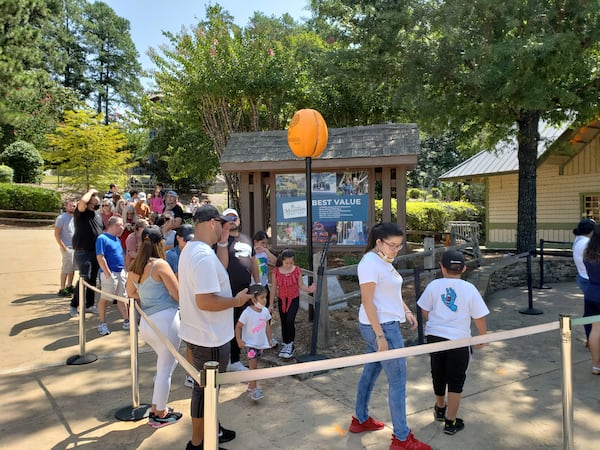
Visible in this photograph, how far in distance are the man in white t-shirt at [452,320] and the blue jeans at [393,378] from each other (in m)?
0.41

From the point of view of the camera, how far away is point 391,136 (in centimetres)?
942

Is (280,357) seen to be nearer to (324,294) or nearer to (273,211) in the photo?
(324,294)

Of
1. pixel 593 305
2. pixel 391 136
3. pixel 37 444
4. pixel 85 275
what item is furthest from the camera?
pixel 391 136

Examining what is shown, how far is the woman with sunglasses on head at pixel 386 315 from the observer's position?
3391 mm

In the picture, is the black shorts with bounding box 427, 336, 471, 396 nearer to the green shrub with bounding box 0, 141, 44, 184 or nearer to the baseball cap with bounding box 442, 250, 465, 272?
the baseball cap with bounding box 442, 250, 465, 272

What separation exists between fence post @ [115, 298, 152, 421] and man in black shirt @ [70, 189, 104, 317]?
10.8 feet

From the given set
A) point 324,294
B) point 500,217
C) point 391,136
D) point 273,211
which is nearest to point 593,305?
point 324,294

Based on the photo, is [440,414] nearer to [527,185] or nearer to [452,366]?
[452,366]

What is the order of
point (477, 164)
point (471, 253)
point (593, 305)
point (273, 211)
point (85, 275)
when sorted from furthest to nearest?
point (477, 164) → point (471, 253) → point (273, 211) → point (85, 275) → point (593, 305)

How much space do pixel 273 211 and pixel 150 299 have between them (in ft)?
21.2

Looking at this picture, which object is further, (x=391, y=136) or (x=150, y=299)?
(x=391, y=136)

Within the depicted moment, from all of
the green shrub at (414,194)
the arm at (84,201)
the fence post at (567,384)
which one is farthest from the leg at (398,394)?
the green shrub at (414,194)

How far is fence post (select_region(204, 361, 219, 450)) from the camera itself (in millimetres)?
2418

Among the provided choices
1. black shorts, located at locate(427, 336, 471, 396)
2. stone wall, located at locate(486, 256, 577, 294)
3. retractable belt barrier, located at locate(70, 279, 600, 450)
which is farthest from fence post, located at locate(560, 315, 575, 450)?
stone wall, located at locate(486, 256, 577, 294)
